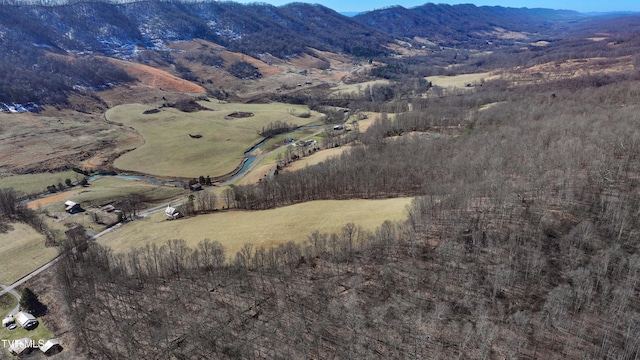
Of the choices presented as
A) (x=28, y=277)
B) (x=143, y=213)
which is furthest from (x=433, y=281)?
(x=143, y=213)

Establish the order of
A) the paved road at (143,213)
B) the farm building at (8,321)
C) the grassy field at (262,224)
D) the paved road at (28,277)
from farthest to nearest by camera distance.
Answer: the grassy field at (262,224), the paved road at (143,213), the paved road at (28,277), the farm building at (8,321)

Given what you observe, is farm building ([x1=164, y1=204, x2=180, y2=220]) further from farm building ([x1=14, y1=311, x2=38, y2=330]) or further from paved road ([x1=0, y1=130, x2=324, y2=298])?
farm building ([x1=14, y1=311, x2=38, y2=330])

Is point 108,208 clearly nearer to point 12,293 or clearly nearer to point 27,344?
point 12,293

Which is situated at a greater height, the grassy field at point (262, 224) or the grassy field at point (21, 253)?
the grassy field at point (262, 224)

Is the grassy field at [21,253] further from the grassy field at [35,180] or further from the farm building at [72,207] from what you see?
the grassy field at [35,180]

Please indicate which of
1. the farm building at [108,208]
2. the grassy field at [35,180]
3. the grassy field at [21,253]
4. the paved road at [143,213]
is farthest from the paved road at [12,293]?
the grassy field at [35,180]

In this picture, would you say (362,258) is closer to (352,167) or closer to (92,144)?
(352,167)
